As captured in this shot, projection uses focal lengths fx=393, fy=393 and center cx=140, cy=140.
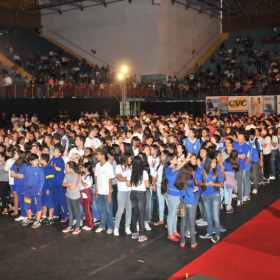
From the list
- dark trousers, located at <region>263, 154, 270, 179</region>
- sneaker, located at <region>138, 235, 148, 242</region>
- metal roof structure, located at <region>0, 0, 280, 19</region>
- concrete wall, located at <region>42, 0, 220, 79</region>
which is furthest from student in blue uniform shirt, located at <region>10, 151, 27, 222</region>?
metal roof structure, located at <region>0, 0, 280, 19</region>

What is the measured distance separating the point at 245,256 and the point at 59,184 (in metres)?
3.98

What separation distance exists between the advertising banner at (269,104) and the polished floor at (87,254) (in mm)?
15681

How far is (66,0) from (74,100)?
14.5 m

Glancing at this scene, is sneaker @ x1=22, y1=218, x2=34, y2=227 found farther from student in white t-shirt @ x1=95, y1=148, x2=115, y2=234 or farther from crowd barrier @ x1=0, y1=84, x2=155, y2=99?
crowd barrier @ x1=0, y1=84, x2=155, y2=99

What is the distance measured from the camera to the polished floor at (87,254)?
604cm

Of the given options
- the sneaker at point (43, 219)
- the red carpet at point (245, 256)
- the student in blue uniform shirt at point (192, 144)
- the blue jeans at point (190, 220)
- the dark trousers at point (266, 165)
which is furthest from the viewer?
the dark trousers at point (266, 165)

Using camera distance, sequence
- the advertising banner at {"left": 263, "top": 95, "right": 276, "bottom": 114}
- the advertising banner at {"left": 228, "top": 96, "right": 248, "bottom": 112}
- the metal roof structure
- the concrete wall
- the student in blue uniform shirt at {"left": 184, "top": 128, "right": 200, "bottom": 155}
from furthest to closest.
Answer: the metal roof structure → the concrete wall → the advertising banner at {"left": 228, "top": 96, "right": 248, "bottom": 112} → the advertising banner at {"left": 263, "top": 95, "right": 276, "bottom": 114} → the student in blue uniform shirt at {"left": 184, "top": 128, "right": 200, "bottom": 155}

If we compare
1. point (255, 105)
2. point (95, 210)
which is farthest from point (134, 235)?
point (255, 105)

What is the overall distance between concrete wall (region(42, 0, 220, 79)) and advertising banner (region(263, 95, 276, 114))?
10.3m

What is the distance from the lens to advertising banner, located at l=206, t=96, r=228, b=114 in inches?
959

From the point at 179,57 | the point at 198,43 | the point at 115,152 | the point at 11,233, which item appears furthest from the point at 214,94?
the point at 11,233

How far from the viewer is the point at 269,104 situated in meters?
22.8

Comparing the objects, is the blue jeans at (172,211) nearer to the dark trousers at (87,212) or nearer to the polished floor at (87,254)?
the polished floor at (87,254)

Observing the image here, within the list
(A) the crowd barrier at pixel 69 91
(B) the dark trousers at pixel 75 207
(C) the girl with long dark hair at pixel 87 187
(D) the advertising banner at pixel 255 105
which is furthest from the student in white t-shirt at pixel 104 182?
(D) the advertising banner at pixel 255 105
